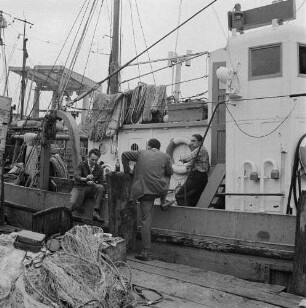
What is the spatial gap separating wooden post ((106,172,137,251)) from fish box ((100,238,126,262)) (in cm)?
77

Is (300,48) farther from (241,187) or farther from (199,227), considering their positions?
(199,227)

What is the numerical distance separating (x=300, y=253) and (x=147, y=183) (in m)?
2.41

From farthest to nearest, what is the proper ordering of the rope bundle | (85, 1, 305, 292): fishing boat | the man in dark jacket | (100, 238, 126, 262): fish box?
the man in dark jacket → (85, 1, 305, 292): fishing boat → (100, 238, 126, 262): fish box → the rope bundle

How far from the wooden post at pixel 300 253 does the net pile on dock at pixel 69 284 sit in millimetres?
2097

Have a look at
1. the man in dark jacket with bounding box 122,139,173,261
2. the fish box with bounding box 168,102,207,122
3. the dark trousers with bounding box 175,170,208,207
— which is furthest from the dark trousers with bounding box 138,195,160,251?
the fish box with bounding box 168,102,207,122

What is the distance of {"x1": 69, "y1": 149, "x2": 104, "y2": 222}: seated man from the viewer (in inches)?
292

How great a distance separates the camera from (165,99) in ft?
35.1

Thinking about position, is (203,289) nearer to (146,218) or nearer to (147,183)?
(146,218)

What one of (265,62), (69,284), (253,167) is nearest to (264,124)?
(253,167)

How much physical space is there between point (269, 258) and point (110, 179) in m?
2.72

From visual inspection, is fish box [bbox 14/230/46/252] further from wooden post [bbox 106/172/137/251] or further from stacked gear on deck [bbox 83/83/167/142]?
stacked gear on deck [bbox 83/83/167/142]

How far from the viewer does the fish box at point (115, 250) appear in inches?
219

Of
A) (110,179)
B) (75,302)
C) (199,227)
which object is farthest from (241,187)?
(75,302)

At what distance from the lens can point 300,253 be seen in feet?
16.3
